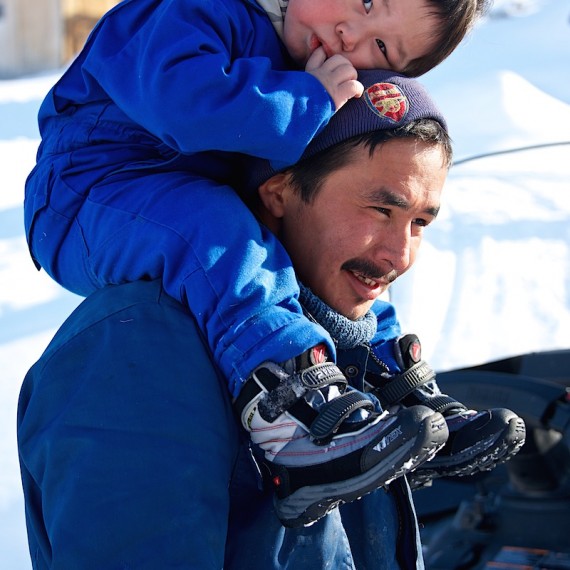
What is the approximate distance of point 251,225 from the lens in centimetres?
177

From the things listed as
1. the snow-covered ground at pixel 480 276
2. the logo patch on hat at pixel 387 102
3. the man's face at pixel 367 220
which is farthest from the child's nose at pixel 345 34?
the snow-covered ground at pixel 480 276

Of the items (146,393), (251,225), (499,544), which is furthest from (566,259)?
(146,393)

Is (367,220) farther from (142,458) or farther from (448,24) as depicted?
(142,458)

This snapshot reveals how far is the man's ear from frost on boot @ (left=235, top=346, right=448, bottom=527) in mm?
351

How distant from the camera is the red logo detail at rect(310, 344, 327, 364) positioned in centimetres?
171

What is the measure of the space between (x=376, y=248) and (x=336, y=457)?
1.30 ft

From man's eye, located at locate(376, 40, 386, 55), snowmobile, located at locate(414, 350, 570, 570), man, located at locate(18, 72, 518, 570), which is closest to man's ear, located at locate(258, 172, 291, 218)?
man, located at locate(18, 72, 518, 570)

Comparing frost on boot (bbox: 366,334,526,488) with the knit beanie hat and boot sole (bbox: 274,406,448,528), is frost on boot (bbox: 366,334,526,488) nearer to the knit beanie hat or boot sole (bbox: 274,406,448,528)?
boot sole (bbox: 274,406,448,528)

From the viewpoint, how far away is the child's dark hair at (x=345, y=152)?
1867 mm

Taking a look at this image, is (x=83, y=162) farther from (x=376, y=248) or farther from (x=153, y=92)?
(x=376, y=248)

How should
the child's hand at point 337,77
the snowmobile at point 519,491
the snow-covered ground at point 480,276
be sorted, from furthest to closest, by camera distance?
the snow-covered ground at point 480,276 < the snowmobile at point 519,491 < the child's hand at point 337,77

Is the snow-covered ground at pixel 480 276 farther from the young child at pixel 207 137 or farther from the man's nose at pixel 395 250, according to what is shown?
the man's nose at pixel 395 250

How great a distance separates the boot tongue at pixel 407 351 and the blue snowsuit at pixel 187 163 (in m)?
0.38

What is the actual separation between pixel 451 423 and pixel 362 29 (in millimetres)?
748
